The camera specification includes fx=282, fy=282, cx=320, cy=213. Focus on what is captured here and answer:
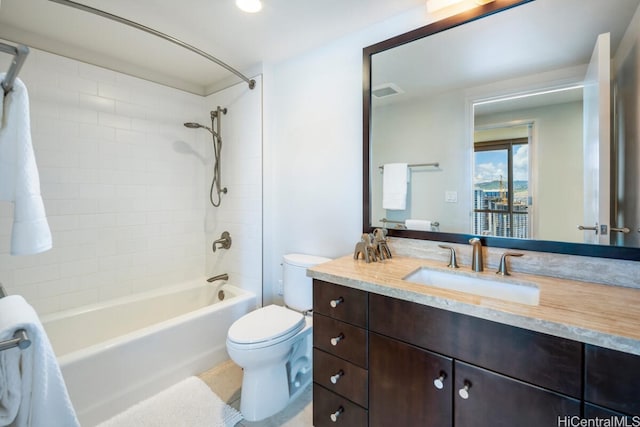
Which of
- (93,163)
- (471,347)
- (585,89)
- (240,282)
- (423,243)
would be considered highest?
(585,89)

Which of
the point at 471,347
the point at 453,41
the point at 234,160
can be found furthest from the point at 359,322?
the point at 234,160

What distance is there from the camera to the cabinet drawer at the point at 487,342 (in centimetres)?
82

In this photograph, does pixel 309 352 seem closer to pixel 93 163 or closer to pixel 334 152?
pixel 334 152

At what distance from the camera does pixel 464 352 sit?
976 mm

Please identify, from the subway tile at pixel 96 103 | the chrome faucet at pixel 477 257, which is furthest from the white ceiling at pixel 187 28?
the chrome faucet at pixel 477 257

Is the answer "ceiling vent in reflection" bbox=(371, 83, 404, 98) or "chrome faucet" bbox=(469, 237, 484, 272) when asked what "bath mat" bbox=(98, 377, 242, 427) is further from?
"ceiling vent in reflection" bbox=(371, 83, 404, 98)

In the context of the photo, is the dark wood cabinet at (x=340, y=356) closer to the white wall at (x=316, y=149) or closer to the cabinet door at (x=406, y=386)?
the cabinet door at (x=406, y=386)

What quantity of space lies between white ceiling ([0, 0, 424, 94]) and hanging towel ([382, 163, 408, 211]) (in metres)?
0.91

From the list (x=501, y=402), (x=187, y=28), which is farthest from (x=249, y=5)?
(x=501, y=402)

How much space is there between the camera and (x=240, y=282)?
2492 mm

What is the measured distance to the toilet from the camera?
61.1 inches

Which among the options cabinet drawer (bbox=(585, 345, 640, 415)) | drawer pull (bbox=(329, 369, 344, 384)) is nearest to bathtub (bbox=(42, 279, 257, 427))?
drawer pull (bbox=(329, 369, 344, 384))

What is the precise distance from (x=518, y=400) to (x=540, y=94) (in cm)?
125

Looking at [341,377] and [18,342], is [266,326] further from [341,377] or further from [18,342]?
[18,342]
